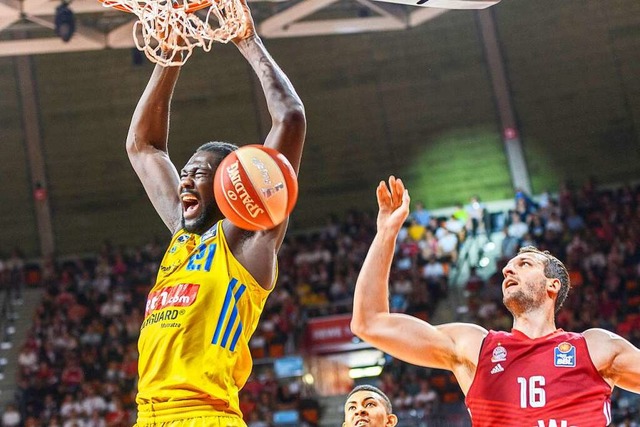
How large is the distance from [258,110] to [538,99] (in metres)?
6.22

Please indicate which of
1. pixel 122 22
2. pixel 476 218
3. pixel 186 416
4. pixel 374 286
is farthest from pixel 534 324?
pixel 476 218

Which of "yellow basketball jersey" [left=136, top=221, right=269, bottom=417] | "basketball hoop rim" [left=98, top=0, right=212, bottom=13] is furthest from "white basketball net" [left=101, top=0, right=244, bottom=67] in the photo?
"yellow basketball jersey" [left=136, top=221, right=269, bottom=417]

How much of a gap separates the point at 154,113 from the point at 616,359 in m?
2.28

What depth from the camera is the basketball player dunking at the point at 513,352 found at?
3.87m

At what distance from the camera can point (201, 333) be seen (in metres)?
3.36

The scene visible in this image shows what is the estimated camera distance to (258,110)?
21.4 meters

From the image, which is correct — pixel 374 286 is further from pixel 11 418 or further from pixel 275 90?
pixel 11 418

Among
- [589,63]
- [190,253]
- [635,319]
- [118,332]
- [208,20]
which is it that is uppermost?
[589,63]

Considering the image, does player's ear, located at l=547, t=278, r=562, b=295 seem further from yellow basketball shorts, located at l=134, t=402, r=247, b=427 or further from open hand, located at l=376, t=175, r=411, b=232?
yellow basketball shorts, located at l=134, t=402, r=247, b=427

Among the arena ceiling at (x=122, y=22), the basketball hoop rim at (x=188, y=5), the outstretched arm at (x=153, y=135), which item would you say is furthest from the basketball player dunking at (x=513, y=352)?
the arena ceiling at (x=122, y=22)

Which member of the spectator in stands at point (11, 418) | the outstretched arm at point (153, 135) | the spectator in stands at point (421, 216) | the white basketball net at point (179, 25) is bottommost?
the spectator in stands at point (11, 418)

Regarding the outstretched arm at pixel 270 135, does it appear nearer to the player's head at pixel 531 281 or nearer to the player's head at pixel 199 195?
the player's head at pixel 199 195

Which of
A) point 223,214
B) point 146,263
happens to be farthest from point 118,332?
point 223,214

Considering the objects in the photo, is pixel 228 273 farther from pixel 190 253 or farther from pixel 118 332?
pixel 118 332
